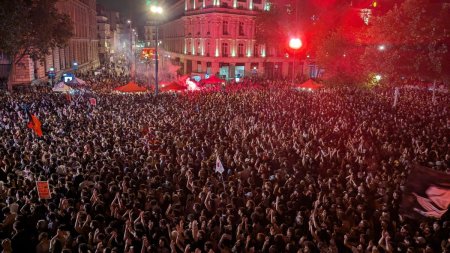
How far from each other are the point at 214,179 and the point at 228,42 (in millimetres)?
41360

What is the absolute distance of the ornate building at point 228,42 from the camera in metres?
49.4

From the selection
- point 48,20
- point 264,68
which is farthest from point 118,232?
point 264,68

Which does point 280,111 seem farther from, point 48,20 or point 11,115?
point 48,20

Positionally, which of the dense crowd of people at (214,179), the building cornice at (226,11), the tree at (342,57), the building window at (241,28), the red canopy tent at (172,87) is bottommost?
the dense crowd of people at (214,179)

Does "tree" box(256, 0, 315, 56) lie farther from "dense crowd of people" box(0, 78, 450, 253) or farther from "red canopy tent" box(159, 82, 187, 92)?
"dense crowd of people" box(0, 78, 450, 253)

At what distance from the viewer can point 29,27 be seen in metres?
29.3

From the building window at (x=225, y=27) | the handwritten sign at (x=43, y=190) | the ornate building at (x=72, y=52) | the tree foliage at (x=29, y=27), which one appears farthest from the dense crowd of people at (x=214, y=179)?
the building window at (x=225, y=27)

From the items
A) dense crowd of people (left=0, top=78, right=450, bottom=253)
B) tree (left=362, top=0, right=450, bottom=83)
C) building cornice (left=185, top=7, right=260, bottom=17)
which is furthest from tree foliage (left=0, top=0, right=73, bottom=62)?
tree (left=362, top=0, right=450, bottom=83)

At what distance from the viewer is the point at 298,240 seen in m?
7.92

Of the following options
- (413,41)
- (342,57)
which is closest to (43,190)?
(413,41)

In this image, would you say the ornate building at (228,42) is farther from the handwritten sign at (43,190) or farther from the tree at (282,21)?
the handwritten sign at (43,190)

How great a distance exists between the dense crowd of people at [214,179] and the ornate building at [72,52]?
18992 millimetres

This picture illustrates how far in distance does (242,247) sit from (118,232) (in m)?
2.75

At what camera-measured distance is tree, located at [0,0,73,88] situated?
27.8m
